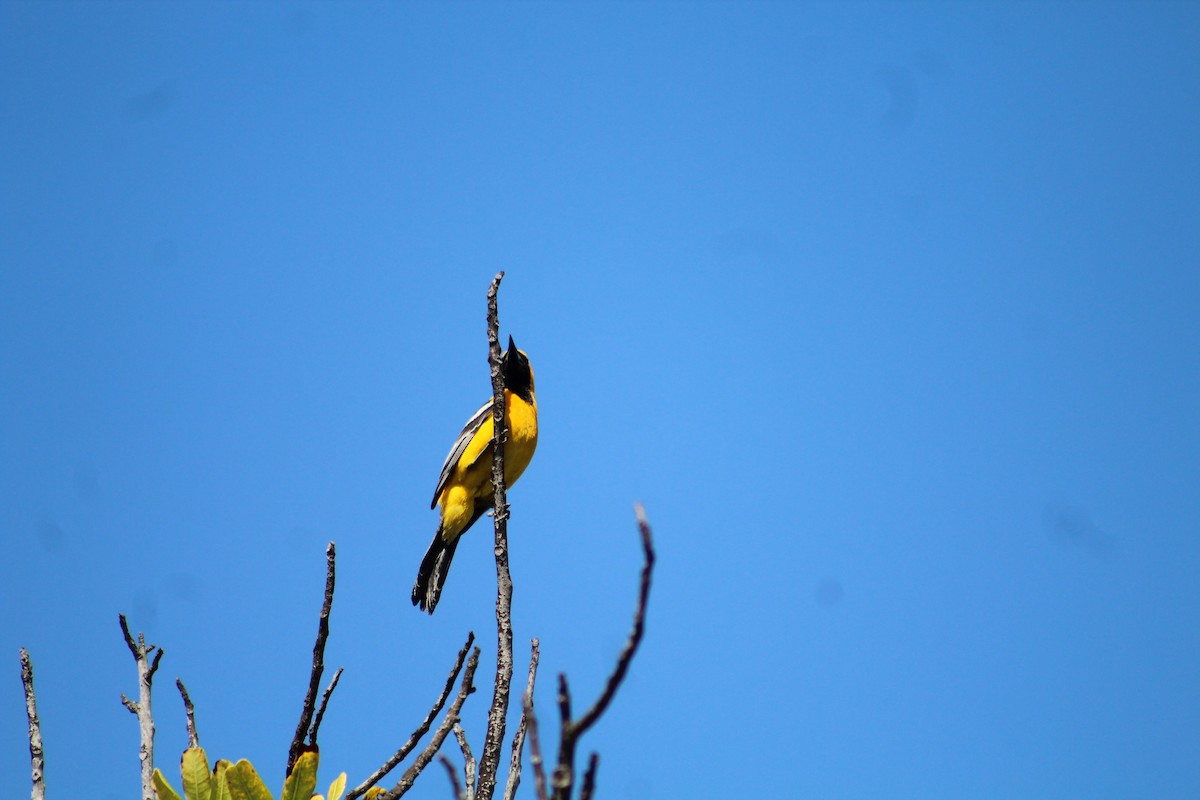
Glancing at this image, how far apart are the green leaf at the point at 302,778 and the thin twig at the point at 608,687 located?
192cm

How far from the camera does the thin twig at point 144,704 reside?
3.00 metres

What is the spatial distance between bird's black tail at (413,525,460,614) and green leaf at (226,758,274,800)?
411cm

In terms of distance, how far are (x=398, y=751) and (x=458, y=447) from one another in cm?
538

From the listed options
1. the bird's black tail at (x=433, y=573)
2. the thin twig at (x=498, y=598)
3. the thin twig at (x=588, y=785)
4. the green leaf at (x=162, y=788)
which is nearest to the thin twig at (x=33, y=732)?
the green leaf at (x=162, y=788)

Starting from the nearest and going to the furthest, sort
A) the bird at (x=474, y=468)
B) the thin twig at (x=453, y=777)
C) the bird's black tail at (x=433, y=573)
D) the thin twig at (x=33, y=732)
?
the thin twig at (x=453, y=777), the thin twig at (x=33, y=732), the bird's black tail at (x=433, y=573), the bird at (x=474, y=468)

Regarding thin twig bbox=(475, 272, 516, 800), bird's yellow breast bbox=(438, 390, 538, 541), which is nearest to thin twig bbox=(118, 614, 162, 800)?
thin twig bbox=(475, 272, 516, 800)

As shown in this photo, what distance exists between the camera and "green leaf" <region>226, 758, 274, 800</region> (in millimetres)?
2945

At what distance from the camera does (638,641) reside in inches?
51.3

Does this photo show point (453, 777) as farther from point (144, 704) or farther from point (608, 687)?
point (144, 704)

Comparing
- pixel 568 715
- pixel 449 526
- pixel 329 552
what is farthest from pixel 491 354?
pixel 449 526

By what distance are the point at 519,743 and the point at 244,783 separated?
951 millimetres

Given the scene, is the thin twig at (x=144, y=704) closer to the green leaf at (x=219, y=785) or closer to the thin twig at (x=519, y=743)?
the green leaf at (x=219, y=785)

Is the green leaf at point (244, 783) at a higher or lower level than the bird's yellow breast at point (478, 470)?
lower

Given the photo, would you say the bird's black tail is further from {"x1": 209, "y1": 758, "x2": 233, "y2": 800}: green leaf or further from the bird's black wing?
{"x1": 209, "y1": 758, "x2": 233, "y2": 800}: green leaf
